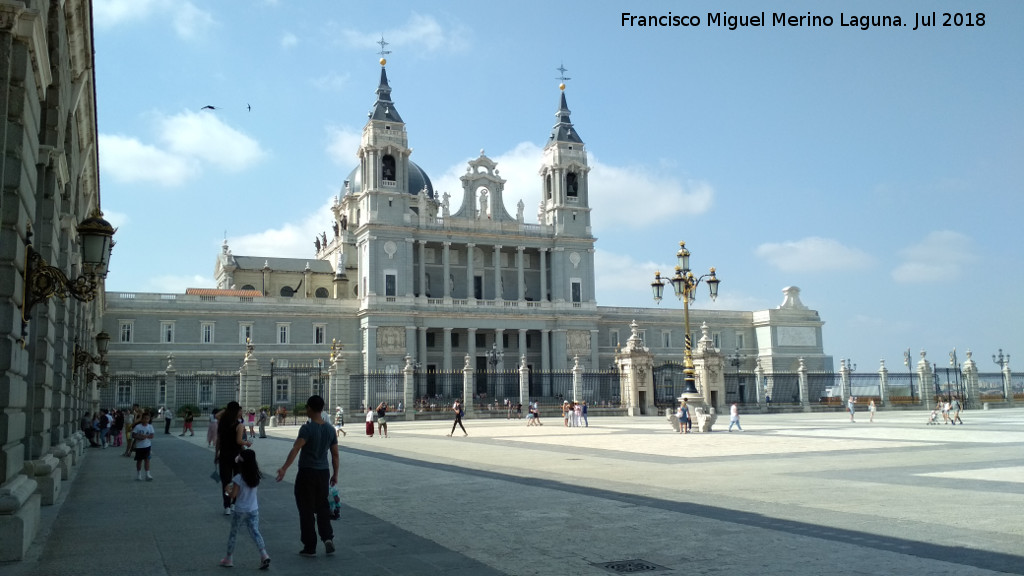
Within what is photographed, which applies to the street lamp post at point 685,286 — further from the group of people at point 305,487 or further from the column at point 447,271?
the column at point 447,271

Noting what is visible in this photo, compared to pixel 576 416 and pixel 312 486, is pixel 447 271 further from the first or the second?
pixel 312 486

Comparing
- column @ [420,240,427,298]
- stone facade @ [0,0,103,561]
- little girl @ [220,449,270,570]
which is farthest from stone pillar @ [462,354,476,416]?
little girl @ [220,449,270,570]

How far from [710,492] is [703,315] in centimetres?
7096

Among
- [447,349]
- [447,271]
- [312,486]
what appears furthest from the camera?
[447,271]

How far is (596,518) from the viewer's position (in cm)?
1029

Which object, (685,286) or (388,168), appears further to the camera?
(388,168)

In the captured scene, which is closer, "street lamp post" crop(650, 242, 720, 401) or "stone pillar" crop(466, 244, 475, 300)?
"street lamp post" crop(650, 242, 720, 401)

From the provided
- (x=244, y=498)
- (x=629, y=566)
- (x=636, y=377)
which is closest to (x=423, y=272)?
(x=636, y=377)

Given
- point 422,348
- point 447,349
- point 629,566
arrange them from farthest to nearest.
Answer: point 447,349 → point 422,348 → point 629,566

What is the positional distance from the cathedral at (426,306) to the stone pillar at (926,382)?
1095 centimetres

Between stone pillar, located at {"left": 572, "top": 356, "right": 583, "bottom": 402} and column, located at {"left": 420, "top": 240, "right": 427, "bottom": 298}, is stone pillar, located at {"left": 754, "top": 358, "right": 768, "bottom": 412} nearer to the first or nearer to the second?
stone pillar, located at {"left": 572, "top": 356, "right": 583, "bottom": 402}

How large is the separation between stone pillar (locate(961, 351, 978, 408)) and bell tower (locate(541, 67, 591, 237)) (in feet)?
104

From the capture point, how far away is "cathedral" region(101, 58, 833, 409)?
63.4 m

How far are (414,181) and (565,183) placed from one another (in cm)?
1855
